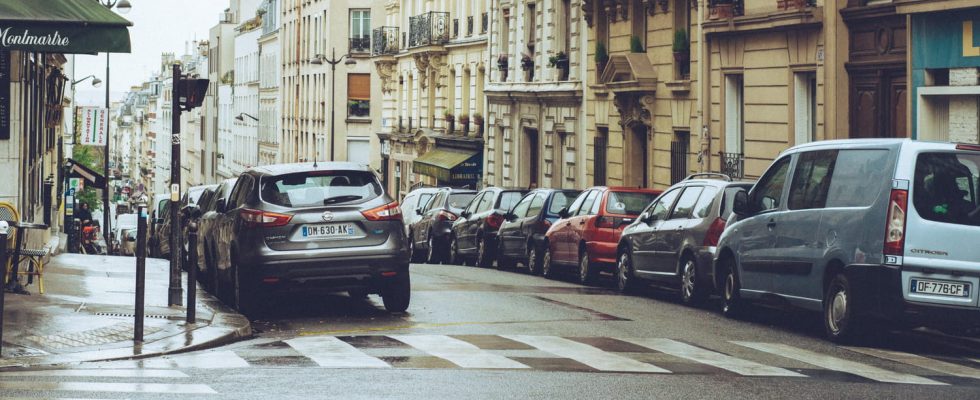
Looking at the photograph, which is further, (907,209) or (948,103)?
(948,103)

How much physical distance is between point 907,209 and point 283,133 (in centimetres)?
8164

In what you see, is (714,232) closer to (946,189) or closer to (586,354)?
(946,189)

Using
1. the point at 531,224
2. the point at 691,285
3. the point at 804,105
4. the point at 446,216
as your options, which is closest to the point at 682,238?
the point at 691,285

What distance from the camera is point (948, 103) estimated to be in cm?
2295

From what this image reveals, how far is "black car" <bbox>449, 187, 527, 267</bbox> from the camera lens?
96.1ft

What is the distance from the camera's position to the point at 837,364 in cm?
Result: 1209

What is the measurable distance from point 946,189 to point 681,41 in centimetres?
2047

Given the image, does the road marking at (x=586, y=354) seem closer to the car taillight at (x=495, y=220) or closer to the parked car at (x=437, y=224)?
the car taillight at (x=495, y=220)

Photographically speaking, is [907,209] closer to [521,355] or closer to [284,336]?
[521,355]

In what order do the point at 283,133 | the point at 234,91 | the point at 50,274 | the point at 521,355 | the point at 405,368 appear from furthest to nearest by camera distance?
the point at 234,91 → the point at 283,133 → the point at 50,274 → the point at 521,355 → the point at 405,368

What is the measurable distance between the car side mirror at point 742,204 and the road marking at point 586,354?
3.35m

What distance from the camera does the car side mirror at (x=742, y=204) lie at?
1619 centimetres

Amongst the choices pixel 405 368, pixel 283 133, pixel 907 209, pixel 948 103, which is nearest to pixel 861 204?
pixel 907 209

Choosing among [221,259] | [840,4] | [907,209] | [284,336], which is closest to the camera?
[907,209]
